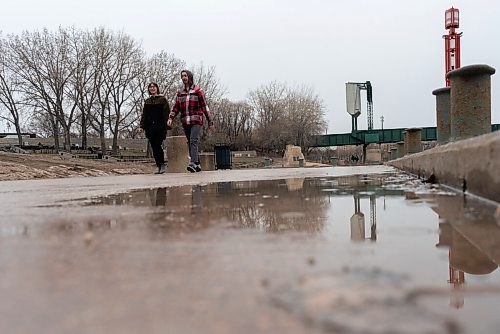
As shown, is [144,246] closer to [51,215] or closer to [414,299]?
[414,299]

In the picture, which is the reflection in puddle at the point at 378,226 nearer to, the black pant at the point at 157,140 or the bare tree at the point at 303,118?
the black pant at the point at 157,140

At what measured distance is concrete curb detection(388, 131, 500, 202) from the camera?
245cm

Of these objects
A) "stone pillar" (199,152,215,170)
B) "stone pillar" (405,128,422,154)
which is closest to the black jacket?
"stone pillar" (405,128,422,154)

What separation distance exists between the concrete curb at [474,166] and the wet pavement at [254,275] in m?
0.40

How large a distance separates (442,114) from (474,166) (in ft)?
15.1

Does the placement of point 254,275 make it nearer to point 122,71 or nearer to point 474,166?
point 474,166

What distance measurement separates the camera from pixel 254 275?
1.13 m

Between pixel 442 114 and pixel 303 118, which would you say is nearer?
pixel 442 114

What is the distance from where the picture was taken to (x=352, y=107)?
178ft

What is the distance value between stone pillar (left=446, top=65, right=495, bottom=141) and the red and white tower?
32.5m

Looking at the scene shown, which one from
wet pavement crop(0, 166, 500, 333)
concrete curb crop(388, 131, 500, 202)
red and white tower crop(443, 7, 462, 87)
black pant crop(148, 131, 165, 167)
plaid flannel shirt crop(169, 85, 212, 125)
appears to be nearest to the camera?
wet pavement crop(0, 166, 500, 333)

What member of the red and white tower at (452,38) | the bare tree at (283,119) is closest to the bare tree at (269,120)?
the bare tree at (283,119)

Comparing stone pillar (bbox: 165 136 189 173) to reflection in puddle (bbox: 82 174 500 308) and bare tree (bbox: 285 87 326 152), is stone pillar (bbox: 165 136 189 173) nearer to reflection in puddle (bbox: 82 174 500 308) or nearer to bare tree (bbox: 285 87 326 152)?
reflection in puddle (bbox: 82 174 500 308)

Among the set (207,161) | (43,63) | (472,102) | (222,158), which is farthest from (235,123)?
(472,102)
